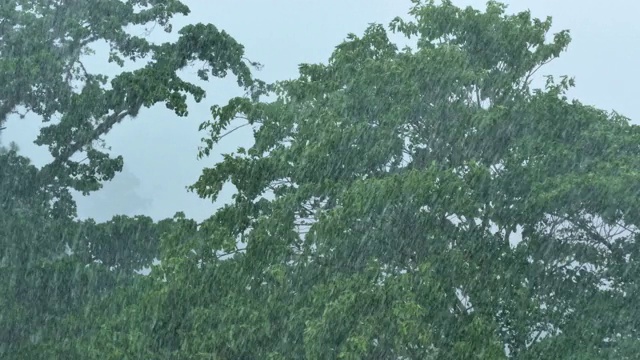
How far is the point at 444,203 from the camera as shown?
11.5 metres

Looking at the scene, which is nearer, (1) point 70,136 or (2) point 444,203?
(2) point 444,203

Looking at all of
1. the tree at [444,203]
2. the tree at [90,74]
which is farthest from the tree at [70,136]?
the tree at [444,203]

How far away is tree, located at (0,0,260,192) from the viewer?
17531 mm

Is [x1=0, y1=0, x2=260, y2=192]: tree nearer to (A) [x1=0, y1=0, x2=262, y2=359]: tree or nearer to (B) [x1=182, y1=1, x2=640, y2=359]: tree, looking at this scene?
(A) [x1=0, y1=0, x2=262, y2=359]: tree

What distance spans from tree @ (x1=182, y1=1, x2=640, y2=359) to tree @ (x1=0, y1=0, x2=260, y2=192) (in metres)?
4.82

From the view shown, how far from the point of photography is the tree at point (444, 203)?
36.6 feet

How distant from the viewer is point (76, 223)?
18.8 metres

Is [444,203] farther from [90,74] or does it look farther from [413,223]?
[90,74]

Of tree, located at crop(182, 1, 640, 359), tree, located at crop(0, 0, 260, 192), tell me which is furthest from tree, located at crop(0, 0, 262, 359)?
tree, located at crop(182, 1, 640, 359)

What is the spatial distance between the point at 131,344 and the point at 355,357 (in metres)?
2.82

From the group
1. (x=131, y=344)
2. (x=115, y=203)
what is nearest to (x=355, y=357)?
(x=131, y=344)

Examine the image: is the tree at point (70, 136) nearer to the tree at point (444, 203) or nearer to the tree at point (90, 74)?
the tree at point (90, 74)

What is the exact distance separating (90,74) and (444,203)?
9192 mm

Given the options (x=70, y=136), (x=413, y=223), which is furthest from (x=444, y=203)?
(x=70, y=136)
